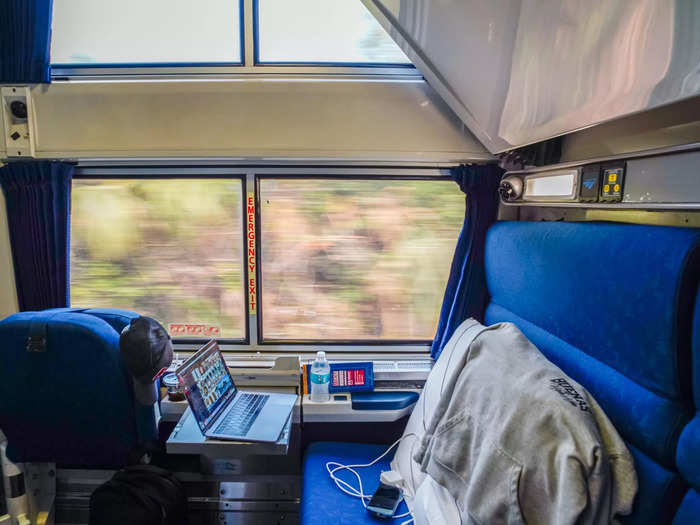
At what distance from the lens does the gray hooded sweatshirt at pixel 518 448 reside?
3.00 feet

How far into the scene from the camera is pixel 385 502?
1606mm

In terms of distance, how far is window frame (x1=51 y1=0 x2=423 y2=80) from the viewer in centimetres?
209

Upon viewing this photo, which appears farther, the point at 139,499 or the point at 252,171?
the point at 252,171

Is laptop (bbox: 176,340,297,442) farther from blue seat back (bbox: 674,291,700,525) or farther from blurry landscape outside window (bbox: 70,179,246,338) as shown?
blue seat back (bbox: 674,291,700,525)

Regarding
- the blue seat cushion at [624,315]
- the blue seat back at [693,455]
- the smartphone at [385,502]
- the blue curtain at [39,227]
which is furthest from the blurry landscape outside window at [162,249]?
the blue seat back at [693,455]

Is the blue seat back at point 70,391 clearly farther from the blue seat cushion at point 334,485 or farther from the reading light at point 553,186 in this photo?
the reading light at point 553,186

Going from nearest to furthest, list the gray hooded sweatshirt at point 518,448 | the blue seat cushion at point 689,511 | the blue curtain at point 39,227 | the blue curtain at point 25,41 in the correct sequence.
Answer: the blue seat cushion at point 689,511 → the gray hooded sweatshirt at point 518,448 → the blue curtain at point 25,41 → the blue curtain at point 39,227

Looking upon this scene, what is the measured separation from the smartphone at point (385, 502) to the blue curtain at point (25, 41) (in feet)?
8.56

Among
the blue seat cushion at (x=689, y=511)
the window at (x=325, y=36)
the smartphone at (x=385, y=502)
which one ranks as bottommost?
the smartphone at (x=385, y=502)

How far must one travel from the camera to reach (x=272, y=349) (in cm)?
Answer: 241

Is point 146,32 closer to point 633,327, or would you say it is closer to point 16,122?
point 16,122

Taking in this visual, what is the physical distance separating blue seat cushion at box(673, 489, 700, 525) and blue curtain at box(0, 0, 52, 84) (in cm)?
296

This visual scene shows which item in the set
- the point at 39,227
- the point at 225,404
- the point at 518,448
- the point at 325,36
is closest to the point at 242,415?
the point at 225,404

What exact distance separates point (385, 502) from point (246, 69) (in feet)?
7.40
